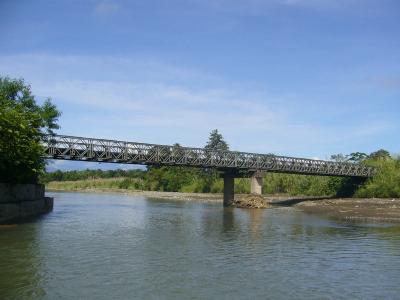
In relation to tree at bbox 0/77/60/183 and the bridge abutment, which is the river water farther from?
the bridge abutment

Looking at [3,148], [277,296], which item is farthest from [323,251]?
[3,148]

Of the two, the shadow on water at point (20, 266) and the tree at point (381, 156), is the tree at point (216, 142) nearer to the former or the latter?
the tree at point (381, 156)

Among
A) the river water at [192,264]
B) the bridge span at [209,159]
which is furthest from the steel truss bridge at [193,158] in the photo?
the river water at [192,264]

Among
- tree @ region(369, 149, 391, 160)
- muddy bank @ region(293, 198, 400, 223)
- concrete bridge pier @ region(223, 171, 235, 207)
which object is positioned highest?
tree @ region(369, 149, 391, 160)

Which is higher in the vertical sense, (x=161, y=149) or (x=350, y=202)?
(x=161, y=149)

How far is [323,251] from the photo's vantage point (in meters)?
28.6

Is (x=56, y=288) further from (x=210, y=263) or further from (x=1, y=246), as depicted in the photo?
(x=1, y=246)

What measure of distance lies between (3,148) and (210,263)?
2496 centimetres

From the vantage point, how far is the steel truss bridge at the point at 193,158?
220ft

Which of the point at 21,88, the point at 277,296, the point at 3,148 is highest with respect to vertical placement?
the point at 21,88

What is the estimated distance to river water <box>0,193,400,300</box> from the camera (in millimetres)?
17875

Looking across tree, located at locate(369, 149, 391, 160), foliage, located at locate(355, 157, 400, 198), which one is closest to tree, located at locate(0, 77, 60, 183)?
foliage, located at locate(355, 157, 400, 198)

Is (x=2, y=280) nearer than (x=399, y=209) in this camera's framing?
Yes

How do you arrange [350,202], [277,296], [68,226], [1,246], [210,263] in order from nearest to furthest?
1. [277,296]
2. [210,263]
3. [1,246]
4. [68,226]
5. [350,202]
